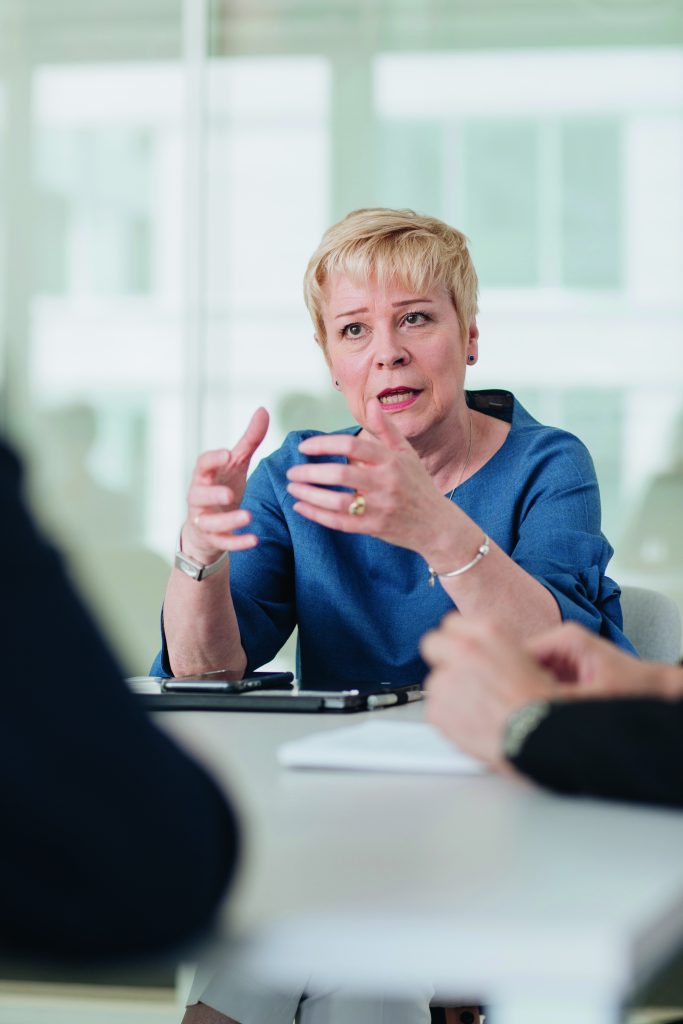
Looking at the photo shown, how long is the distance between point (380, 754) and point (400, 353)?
3.59 ft

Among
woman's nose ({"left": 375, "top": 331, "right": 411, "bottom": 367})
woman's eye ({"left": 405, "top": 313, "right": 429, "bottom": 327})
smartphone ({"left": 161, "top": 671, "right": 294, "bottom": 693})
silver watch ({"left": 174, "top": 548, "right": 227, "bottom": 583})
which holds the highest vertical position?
woman's eye ({"left": 405, "top": 313, "right": 429, "bottom": 327})

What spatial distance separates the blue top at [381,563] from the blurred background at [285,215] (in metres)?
2.17

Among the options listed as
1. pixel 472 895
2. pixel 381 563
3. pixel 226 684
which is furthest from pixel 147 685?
pixel 472 895

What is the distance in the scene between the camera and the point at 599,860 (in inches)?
25.6

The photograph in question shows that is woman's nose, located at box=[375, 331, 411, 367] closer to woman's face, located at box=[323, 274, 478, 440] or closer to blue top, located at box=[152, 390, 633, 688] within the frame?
woman's face, located at box=[323, 274, 478, 440]

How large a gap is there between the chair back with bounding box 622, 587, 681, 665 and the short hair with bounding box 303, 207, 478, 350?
53 centimetres

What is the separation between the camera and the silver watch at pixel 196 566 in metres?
1.66

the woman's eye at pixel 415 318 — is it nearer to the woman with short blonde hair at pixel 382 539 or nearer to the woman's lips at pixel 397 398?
the woman with short blonde hair at pixel 382 539

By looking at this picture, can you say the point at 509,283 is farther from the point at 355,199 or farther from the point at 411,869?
the point at 411,869

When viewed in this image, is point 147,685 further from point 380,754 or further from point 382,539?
point 380,754

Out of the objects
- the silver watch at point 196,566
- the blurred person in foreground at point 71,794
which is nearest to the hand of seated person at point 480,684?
the blurred person in foreground at point 71,794

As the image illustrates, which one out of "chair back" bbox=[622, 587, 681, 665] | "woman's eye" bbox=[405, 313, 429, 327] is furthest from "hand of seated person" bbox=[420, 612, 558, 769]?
"woman's eye" bbox=[405, 313, 429, 327]

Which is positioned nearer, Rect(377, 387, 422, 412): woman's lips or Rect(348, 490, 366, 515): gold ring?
Rect(348, 490, 366, 515): gold ring

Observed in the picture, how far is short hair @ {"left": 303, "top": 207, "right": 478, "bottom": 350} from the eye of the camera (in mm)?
1922
